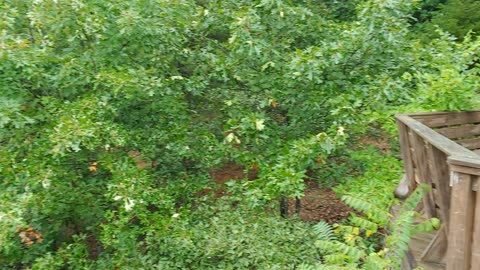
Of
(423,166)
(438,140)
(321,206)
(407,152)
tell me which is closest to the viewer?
(438,140)

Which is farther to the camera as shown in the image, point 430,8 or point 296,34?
point 430,8

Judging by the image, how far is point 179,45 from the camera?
457 cm

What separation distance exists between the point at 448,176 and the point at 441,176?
0.12ft

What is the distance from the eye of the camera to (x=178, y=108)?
458 centimetres

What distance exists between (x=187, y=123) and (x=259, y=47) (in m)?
1.21

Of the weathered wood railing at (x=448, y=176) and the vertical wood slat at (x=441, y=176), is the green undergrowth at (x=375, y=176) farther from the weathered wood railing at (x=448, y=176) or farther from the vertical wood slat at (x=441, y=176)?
the vertical wood slat at (x=441, y=176)

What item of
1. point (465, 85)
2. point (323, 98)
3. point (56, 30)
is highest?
point (465, 85)

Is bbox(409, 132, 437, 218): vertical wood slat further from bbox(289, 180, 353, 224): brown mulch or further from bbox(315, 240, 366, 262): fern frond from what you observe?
bbox(289, 180, 353, 224): brown mulch

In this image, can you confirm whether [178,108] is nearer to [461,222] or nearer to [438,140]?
[438,140]

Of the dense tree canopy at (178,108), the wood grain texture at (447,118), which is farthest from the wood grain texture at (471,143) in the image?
the dense tree canopy at (178,108)

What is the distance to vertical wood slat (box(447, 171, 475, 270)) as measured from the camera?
7.00 ft

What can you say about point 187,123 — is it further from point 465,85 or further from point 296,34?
point 465,85

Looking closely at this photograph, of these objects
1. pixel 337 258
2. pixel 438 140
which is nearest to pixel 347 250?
pixel 337 258

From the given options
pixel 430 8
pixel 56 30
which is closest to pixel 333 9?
pixel 56 30
